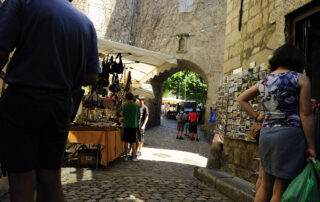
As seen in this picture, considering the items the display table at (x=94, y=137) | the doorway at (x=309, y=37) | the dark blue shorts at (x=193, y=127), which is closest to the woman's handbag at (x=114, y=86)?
the display table at (x=94, y=137)

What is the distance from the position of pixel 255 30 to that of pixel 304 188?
12.4ft

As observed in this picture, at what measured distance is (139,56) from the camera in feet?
23.5

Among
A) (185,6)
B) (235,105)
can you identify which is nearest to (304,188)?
(235,105)

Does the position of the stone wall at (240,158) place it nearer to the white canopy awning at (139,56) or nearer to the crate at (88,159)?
the crate at (88,159)

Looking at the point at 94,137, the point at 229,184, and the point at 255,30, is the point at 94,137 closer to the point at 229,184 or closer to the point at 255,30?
the point at 229,184

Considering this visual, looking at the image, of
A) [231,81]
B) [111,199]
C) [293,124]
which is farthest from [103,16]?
[293,124]

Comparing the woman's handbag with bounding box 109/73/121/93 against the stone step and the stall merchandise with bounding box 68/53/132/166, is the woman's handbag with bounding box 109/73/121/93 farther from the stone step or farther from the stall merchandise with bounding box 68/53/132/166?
the stone step

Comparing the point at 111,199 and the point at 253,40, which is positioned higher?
the point at 253,40

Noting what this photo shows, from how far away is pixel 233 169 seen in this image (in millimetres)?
4984

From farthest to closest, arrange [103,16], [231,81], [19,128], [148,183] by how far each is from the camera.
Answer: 1. [103,16]
2. [231,81]
3. [148,183]
4. [19,128]

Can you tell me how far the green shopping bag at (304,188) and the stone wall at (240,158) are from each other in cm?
251

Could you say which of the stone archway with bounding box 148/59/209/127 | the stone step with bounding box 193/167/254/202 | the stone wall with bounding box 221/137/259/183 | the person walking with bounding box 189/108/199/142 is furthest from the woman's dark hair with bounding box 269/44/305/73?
the stone archway with bounding box 148/59/209/127

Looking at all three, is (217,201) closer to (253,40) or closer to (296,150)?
(296,150)

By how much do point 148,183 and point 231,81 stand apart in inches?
98.0
